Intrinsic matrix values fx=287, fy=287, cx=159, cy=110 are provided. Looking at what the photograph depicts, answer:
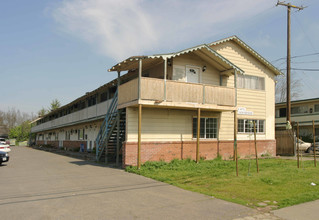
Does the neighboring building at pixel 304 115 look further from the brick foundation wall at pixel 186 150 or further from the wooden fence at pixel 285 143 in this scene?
the brick foundation wall at pixel 186 150

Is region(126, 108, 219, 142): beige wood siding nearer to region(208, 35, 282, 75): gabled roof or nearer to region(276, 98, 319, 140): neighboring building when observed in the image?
region(208, 35, 282, 75): gabled roof

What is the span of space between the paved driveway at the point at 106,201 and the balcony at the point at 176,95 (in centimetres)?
448

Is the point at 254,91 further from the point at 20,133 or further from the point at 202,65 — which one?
the point at 20,133

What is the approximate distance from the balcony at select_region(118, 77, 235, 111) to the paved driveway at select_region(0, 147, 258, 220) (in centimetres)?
448

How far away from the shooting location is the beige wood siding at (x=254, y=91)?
65.0ft

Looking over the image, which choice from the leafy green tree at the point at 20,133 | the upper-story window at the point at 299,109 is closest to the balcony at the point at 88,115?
the upper-story window at the point at 299,109

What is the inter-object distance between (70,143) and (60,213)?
27.7 meters

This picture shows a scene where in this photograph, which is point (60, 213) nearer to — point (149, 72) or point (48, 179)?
point (48, 179)

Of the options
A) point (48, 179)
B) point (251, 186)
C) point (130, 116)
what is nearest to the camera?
point (251, 186)

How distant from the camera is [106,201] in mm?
7801

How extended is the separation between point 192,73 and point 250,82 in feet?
17.8

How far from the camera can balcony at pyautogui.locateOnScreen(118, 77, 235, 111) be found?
46.0 feet

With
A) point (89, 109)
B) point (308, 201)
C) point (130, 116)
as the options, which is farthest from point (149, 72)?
point (308, 201)

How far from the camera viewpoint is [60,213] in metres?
6.65
